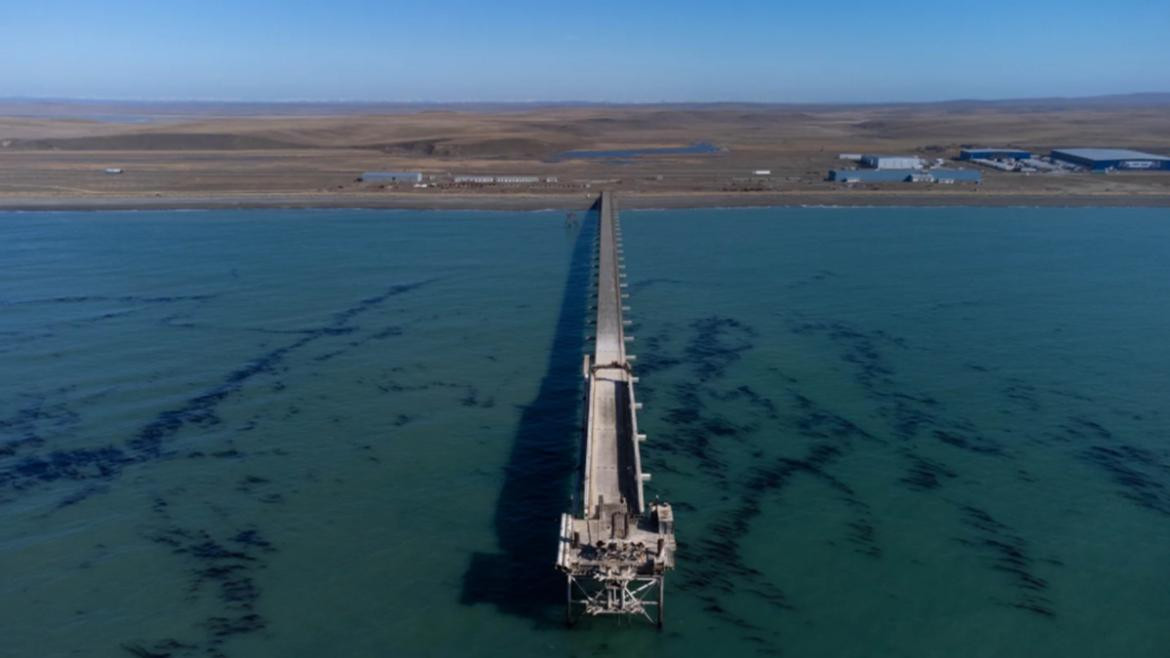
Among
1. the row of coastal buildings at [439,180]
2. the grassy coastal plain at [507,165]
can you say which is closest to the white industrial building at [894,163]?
the grassy coastal plain at [507,165]

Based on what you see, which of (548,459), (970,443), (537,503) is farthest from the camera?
(970,443)

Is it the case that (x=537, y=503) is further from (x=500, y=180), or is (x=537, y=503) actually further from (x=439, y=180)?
(x=439, y=180)

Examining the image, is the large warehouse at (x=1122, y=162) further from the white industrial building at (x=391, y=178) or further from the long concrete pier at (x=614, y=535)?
the long concrete pier at (x=614, y=535)

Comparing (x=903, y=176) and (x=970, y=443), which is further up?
(x=903, y=176)

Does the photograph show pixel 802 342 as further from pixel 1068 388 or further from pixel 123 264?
pixel 123 264

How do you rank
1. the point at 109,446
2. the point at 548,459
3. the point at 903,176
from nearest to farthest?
the point at 548,459
the point at 109,446
the point at 903,176

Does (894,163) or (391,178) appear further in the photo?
(894,163)

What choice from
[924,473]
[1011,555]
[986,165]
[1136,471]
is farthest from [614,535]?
[986,165]
